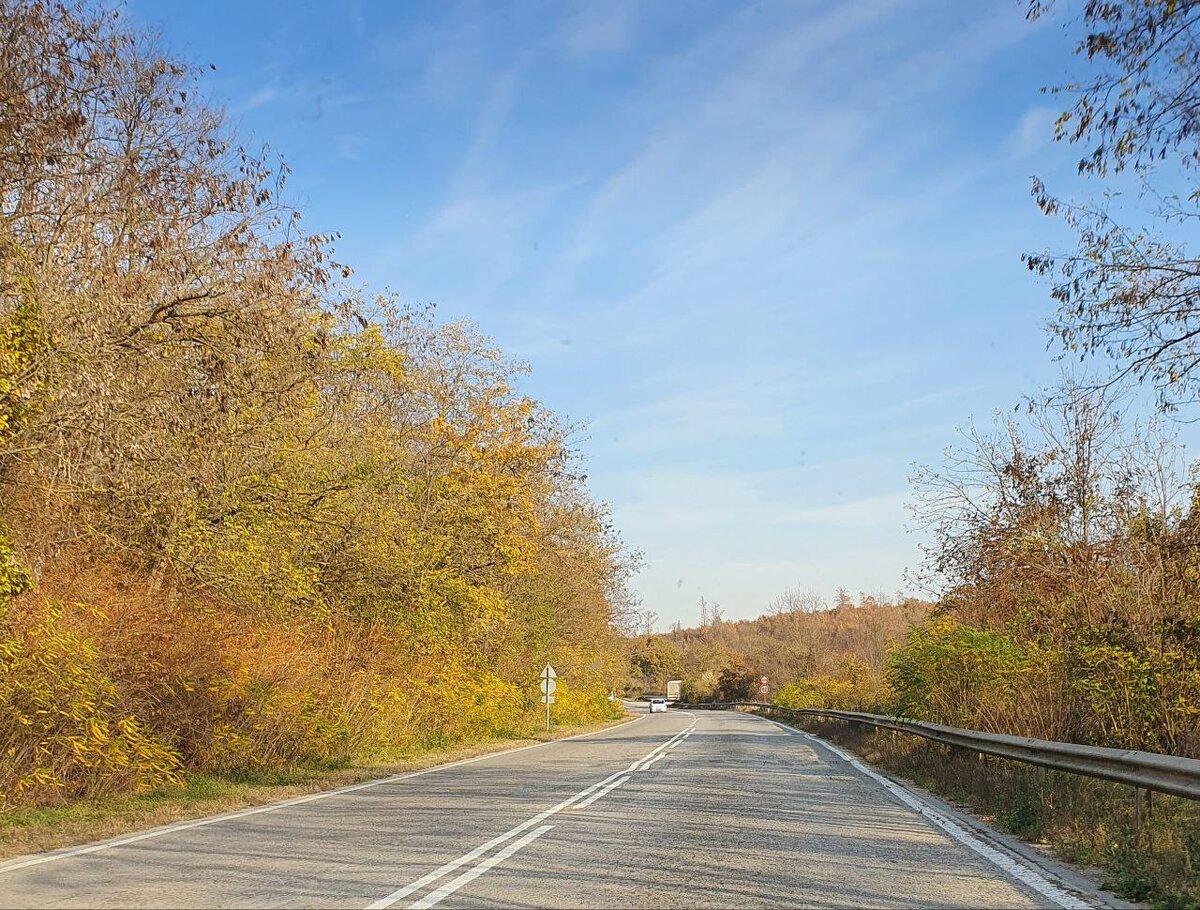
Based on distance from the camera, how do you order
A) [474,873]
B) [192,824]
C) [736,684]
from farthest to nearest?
[736,684]
[192,824]
[474,873]

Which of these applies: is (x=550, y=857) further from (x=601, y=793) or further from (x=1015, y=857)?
(x=601, y=793)

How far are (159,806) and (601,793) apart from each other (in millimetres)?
5378

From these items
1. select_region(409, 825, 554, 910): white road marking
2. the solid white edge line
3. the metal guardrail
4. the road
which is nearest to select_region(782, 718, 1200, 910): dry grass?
the metal guardrail

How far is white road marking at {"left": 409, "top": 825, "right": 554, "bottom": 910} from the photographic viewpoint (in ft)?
19.7

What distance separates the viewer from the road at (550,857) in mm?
6250

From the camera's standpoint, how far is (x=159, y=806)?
10984 millimetres

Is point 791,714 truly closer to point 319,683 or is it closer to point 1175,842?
point 319,683

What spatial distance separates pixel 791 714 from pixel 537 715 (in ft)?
50.3

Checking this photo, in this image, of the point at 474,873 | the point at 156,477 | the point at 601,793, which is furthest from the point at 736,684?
the point at 474,873

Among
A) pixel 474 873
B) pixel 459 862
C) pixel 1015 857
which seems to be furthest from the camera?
pixel 1015 857

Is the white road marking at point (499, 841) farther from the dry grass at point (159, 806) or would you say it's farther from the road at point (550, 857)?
the dry grass at point (159, 806)

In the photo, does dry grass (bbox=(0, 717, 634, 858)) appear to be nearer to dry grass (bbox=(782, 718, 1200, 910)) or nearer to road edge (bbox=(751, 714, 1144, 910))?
road edge (bbox=(751, 714, 1144, 910))

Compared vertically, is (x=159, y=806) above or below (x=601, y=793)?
above

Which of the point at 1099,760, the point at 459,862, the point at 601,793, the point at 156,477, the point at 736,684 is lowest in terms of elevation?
the point at 736,684
